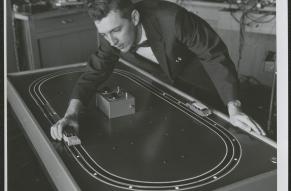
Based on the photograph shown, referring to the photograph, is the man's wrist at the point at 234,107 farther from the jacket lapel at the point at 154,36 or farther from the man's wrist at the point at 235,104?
the jacket lapel at the point at 154,36

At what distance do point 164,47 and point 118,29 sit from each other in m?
0.20

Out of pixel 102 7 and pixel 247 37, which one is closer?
pixel 102 7

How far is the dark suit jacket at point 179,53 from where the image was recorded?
120 cm

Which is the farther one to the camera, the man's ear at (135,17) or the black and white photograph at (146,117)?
the man's ear at (135,17)

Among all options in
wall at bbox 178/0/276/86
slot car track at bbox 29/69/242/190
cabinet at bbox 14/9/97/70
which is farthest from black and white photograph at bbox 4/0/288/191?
cabinet at bbox 14/9/97/70

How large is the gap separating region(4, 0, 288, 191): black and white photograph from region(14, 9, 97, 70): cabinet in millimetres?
791

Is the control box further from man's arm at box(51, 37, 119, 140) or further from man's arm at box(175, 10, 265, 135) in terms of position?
man's arm at box(175, 10, 265, 135)

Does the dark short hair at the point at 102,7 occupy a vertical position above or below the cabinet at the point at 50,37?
above

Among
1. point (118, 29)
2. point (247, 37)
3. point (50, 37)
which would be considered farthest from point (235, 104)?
point (50, 37)

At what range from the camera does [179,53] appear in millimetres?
1332

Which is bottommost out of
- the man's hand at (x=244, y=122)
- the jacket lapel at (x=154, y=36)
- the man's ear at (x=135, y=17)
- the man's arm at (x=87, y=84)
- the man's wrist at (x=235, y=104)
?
the man's hand at (x=244, y=122)

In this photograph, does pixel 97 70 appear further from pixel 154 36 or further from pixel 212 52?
pixel 212 52

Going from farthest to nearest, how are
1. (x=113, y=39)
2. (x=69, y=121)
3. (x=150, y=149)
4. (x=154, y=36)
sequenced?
(x=154, y=36)
(x=113, y=39)
(x=69, y=121)
(x=150, y=149)

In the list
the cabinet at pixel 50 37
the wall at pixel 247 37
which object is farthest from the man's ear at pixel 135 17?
the wall at pixel 247 37
